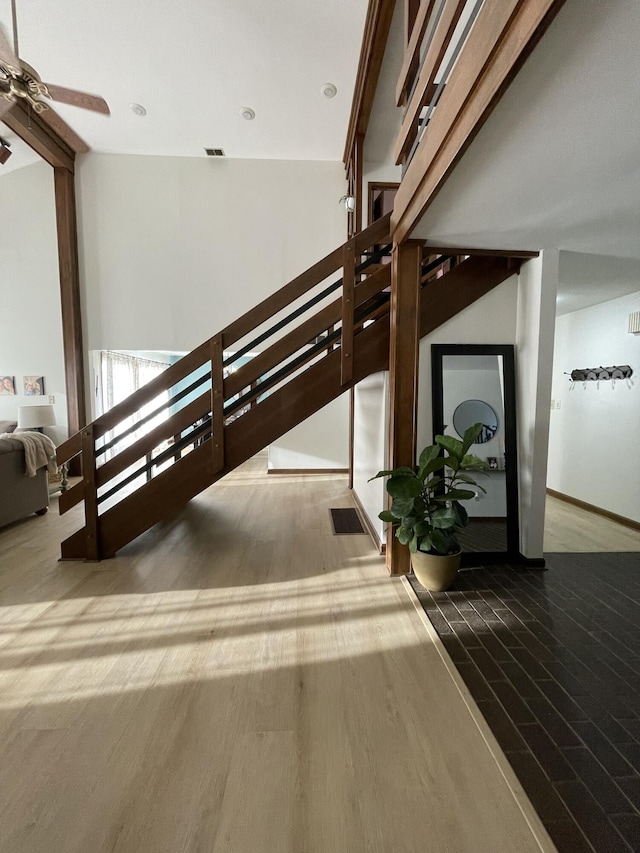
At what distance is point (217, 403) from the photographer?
300cm

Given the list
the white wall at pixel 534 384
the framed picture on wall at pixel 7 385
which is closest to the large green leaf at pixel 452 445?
the white wall at pixel 534 384

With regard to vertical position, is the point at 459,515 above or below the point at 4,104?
below

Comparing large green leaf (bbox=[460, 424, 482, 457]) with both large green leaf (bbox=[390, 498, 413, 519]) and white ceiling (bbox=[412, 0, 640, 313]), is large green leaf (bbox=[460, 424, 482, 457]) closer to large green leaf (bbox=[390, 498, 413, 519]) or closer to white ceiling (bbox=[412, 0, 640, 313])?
large green leaf (bbox=[390, 498, 413, 519])

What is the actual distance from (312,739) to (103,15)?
5994 millimetres

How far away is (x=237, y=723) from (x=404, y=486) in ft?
4.82

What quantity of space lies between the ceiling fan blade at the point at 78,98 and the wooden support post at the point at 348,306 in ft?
8.25

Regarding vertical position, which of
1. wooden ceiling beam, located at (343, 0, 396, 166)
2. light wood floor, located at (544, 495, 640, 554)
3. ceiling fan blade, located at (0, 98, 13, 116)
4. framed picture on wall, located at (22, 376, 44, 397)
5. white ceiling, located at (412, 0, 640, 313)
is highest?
wooden ceiling beam, located at (343, 0, 396, 166)

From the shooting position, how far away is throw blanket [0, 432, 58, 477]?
386 centimetres

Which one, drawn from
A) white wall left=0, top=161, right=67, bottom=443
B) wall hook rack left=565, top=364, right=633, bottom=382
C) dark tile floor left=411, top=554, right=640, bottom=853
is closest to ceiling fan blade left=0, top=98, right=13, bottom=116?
white wall left=0, top=161, right=67, bottom=443

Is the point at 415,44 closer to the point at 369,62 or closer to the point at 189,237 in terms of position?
the point at 369,62

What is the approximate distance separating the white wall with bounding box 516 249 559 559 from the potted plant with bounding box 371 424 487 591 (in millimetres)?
652

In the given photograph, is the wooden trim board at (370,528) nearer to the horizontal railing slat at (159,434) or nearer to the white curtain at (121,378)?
the horizontal railing slat at (159,434)

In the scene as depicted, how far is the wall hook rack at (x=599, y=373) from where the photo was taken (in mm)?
3896

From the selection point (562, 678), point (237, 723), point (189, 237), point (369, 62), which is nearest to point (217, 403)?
point (237, 723)
